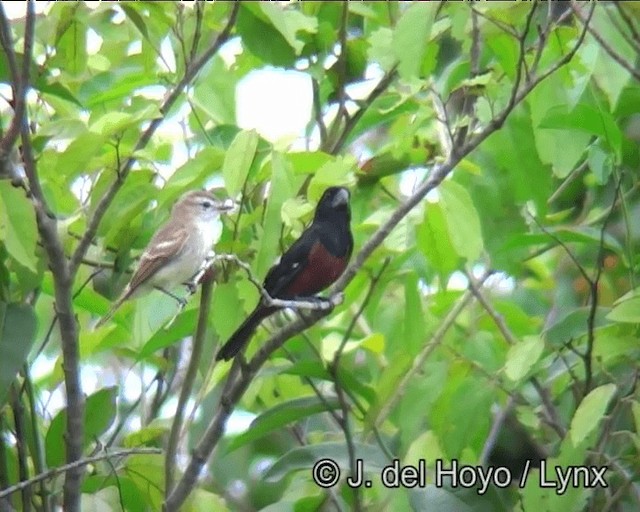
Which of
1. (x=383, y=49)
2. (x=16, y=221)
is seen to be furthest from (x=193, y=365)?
(x=383, y=49)

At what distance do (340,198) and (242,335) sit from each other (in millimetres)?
641

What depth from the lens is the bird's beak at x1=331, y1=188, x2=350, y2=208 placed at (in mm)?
3482

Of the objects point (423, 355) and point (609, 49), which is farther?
point (423, 355)

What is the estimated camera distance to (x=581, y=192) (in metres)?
4.16

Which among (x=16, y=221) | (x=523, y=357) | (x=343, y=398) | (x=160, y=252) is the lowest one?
(x=523, y=357)

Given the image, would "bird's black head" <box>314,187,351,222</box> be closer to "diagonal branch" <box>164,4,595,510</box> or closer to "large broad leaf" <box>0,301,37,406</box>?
"diagonal branch" <box>164,4,595,510</box>

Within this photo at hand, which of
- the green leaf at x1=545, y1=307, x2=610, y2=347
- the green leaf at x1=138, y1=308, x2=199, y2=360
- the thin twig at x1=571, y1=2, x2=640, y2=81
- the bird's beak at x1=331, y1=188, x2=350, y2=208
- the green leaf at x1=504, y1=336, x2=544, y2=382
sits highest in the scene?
the bird's beak at x1=331, y1=188, x2=350, y2=208

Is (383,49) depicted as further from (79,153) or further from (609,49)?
(79,153)

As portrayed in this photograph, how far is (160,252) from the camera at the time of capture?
13.1 feet

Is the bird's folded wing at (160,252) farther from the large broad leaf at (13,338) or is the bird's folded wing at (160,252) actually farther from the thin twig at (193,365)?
the large broad leaf at (13,338)

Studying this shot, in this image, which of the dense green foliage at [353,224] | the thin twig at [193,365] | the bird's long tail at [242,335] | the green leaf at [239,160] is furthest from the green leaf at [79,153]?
the bird's long tail at [242,335]

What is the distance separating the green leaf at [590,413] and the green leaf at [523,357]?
0.52 ft

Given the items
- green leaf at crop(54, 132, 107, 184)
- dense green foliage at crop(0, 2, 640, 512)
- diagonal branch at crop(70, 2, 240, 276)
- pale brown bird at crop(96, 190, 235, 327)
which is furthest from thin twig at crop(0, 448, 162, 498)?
pale brown bird at crop(96, 190, 235, 327)

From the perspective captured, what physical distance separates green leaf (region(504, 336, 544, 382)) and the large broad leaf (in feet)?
3.30
